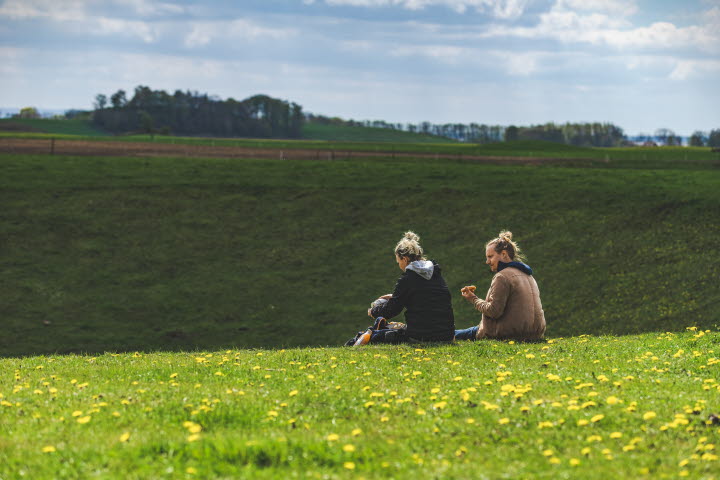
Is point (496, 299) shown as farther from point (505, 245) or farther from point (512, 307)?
point (505, 245)

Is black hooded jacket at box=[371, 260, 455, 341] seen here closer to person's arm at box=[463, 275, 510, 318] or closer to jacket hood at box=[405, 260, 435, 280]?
jacket hood at box=[405, 260, 435, 280]

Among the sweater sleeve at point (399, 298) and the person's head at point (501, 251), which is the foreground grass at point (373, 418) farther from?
the person's head at point (501, 251)

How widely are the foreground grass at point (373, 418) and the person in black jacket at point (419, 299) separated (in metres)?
1.13

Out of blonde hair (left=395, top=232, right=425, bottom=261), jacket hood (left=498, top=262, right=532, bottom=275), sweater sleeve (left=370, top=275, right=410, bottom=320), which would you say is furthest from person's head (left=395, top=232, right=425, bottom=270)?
jacket hood (left=498, top=262, right=532, bottom=275)

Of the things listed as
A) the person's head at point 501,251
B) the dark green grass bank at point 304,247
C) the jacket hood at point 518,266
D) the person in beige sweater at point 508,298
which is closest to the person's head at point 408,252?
the person in beige sweater at point 508,298

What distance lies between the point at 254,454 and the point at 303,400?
2313 mm

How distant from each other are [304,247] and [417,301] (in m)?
22.6

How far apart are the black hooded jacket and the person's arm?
579mm

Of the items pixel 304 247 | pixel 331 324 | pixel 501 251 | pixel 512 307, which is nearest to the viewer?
pixel 501 251

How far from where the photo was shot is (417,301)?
13125mm

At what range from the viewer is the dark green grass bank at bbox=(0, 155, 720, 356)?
91.1 feet

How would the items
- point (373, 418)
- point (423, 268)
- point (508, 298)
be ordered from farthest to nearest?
point (508, 298) < point (423, 268) < point (373, 418)

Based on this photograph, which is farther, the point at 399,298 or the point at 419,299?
the point at 419,299

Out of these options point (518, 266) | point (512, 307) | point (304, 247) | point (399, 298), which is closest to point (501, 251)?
point (518, 266)
